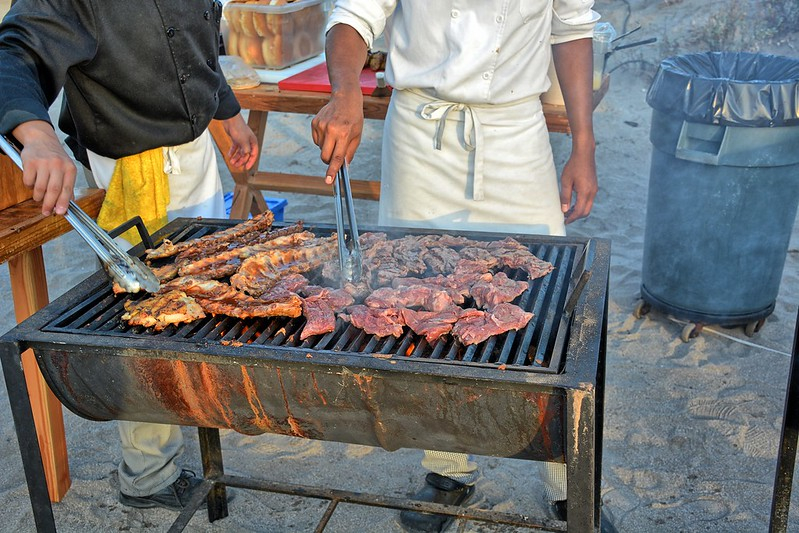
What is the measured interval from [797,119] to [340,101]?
2.77 metres

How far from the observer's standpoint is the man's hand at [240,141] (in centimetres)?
385

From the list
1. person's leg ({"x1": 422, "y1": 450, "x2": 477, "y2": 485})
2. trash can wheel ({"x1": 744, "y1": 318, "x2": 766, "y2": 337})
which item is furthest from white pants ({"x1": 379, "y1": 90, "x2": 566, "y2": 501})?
trash can wheel ({"x1": 744, "y1": 318, "x2": 766, "y2": 337})

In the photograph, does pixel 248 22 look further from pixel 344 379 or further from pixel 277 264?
pixel 344 379

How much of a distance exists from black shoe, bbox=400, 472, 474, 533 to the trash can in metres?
2.09

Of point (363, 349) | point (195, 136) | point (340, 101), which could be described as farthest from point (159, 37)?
point (363, 349)

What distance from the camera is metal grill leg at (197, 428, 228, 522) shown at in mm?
3429

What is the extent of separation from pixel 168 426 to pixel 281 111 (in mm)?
2336

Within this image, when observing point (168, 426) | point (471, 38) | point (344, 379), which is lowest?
point (168, 426)

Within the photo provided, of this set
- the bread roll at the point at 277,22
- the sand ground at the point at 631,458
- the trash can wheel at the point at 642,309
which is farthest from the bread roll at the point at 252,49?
the trash can wheel at the point at 642,309

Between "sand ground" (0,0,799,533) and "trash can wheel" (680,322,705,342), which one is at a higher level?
"trash can wheel" (680,322,705,342)

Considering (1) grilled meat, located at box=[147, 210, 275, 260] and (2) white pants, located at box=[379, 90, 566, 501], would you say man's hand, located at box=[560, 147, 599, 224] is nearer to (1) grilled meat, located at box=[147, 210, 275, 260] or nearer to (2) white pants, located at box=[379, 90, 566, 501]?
(2) white pants, located at box=[379, 90, 566, 501]

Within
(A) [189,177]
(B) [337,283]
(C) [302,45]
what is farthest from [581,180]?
(C) [302,45]

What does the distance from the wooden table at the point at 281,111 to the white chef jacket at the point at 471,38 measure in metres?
1.07

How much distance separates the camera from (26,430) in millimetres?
A: 2422
